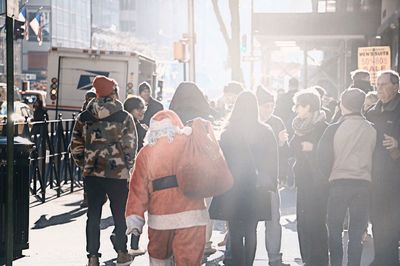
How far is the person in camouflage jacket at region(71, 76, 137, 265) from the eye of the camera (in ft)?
28.2

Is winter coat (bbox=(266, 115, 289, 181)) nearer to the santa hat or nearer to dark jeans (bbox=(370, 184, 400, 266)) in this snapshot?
dark jeans (bbox=(370, 184, 400, 266))

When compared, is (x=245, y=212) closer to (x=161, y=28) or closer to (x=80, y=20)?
(x=80, y=20)

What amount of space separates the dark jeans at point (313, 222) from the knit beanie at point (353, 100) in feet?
2.76

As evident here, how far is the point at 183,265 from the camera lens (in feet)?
20.6

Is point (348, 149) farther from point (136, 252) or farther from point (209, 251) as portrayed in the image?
point (136, 252)

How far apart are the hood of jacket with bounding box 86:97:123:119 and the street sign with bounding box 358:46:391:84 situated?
9189 mm

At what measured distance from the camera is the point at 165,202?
20.8 feet

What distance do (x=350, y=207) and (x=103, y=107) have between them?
2654mm

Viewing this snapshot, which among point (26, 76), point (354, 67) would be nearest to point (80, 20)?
point (26, 76)

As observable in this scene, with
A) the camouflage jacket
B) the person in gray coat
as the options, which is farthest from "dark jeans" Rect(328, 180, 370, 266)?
the camouflage jacket

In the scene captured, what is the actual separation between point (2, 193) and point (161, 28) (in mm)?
117682

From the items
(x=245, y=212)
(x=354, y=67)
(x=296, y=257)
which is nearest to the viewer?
(x=245, y=212)

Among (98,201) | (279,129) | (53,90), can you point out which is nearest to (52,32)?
(53,90)

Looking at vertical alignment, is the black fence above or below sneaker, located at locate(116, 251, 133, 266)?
above
